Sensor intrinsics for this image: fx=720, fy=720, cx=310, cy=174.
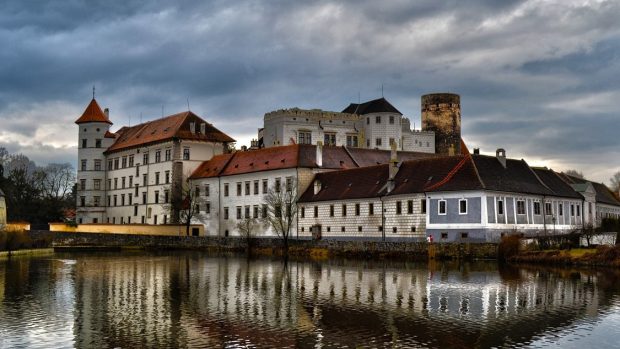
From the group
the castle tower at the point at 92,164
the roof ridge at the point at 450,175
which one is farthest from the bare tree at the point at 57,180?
the roof ridge at the point at 450,175

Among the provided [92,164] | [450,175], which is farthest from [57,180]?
[450,175]

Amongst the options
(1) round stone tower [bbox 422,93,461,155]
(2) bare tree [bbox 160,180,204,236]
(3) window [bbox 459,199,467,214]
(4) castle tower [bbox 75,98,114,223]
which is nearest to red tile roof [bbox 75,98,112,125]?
(4) castle tower [bbox 75,98,114,223]

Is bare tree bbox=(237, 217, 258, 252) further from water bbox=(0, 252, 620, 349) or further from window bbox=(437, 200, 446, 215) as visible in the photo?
water bbox=(0, 252, 620, 349)

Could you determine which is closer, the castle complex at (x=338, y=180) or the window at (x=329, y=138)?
the castle complex at (x=338, y=180)

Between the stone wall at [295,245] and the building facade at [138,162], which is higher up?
the building facade at [138,162]

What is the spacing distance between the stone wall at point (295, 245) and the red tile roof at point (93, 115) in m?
25.7

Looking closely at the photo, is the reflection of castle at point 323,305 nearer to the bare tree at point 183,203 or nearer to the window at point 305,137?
the bare tree at point 183,203

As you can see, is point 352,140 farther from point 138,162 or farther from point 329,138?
point 138,162

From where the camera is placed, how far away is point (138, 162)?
8956 cm

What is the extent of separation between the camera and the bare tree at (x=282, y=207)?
6538 cm

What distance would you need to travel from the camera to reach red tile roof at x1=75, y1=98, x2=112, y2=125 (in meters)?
94.1

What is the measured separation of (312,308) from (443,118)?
93985 millimetres

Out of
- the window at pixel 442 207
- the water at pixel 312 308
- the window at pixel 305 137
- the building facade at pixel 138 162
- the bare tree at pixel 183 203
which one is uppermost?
the window at pixel 305 137

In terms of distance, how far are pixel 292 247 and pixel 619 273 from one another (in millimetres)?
27966
